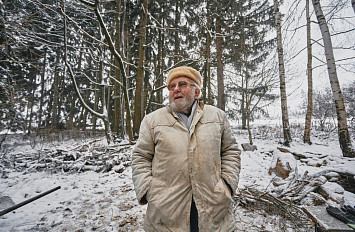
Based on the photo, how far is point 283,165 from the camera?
167 inches

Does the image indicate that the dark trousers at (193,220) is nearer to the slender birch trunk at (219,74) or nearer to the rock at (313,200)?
the rock at (313,200)

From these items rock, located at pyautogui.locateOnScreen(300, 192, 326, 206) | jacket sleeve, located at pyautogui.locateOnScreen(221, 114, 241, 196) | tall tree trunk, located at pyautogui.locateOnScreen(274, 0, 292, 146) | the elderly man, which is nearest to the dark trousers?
the elderly man

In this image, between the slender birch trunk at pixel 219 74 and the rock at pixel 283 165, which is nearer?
the rock at pixel 283 165

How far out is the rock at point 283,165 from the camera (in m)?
4.08

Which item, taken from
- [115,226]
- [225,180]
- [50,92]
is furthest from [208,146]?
[50,92]

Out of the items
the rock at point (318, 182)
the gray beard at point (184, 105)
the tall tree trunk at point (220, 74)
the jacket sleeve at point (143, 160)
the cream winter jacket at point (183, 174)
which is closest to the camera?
the cream winter jacket at point (183, 174)

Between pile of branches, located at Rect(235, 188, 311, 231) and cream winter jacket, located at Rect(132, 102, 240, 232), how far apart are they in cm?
187

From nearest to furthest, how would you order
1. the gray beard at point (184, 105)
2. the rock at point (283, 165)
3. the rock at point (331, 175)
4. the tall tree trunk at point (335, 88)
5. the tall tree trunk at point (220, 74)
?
the gray beard at point (184, 105), the rock at point (331, 175), the rock at point (283, 165), the tall tree trunk at point (335, 88), the tall tree trunk at point (220, 74)

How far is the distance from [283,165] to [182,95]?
403 cm

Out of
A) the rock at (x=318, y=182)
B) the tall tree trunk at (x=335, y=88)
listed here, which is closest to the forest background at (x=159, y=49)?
the tall tree trunk at (x=335, y=88)

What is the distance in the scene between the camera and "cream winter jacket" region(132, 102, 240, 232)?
1.38 metres

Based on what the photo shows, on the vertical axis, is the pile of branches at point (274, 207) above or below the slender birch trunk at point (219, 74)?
below

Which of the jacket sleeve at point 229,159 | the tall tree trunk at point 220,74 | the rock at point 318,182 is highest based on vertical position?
the tall tree trunk at point 220,74

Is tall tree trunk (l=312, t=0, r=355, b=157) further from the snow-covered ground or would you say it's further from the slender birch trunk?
the slender birch trunk
